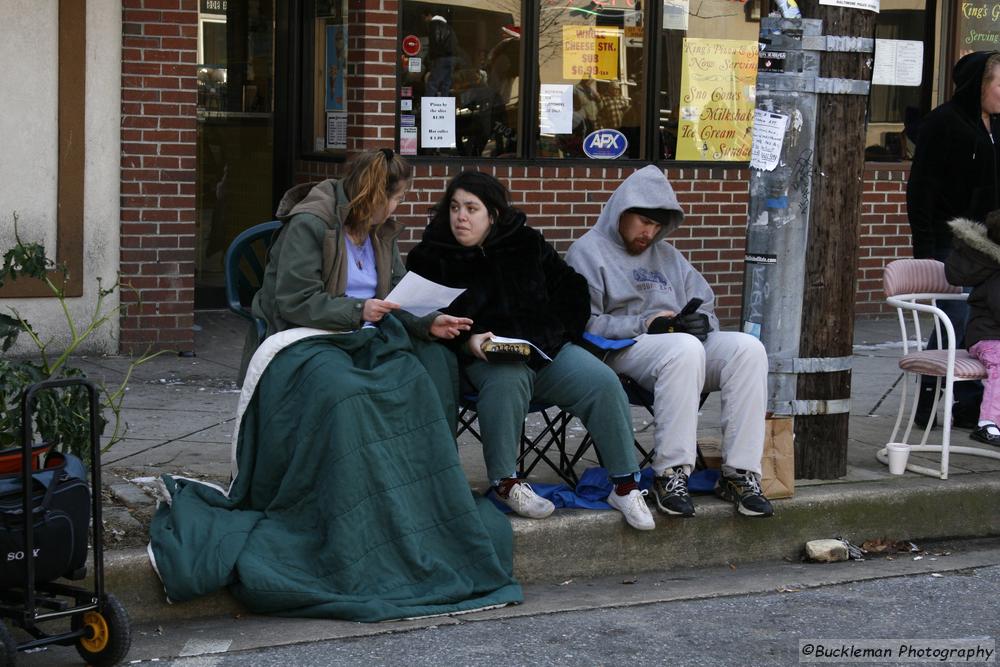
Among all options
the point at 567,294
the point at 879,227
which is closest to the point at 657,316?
the point at 567,294

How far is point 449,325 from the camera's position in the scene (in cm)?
527

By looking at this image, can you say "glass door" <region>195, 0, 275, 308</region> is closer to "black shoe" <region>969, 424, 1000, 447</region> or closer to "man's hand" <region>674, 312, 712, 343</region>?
"man's hand" <region>674, 312, 712, 343</region>

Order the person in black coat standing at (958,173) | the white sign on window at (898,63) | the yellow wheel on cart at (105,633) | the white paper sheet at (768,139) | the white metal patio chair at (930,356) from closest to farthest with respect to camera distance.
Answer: the yellow wheel on cart at (105,633) < the white paper sheet at (768,139) < the white metal patio chair at (930,356) < the person in black coat standing at (958,173) < the white sign on window at (898,63)

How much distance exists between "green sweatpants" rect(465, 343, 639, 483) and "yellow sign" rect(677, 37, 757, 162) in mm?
4790

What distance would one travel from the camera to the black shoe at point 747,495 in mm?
5504

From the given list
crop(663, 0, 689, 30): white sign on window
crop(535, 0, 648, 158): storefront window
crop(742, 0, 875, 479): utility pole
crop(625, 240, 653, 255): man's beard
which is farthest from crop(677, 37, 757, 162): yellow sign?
crop(625, 240, 653, 255): man's beard

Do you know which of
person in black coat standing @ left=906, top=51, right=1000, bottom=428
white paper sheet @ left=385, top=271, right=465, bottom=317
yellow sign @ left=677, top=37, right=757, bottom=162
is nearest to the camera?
white paper sheet @ left=385, top=271, right=465, bottom=317

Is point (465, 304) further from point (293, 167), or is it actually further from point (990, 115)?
point (293, 167)

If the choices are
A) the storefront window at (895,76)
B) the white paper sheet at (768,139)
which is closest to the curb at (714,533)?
the white paper sheet at (768,139)

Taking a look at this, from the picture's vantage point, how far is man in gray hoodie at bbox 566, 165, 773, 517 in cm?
541

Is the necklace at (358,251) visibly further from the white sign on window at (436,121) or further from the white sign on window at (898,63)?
the white sign on window at (898,63)

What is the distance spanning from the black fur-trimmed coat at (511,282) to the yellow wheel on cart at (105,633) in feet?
5.64

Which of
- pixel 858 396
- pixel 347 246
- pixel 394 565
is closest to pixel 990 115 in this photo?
pixel 858 396

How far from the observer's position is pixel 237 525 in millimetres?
4844
